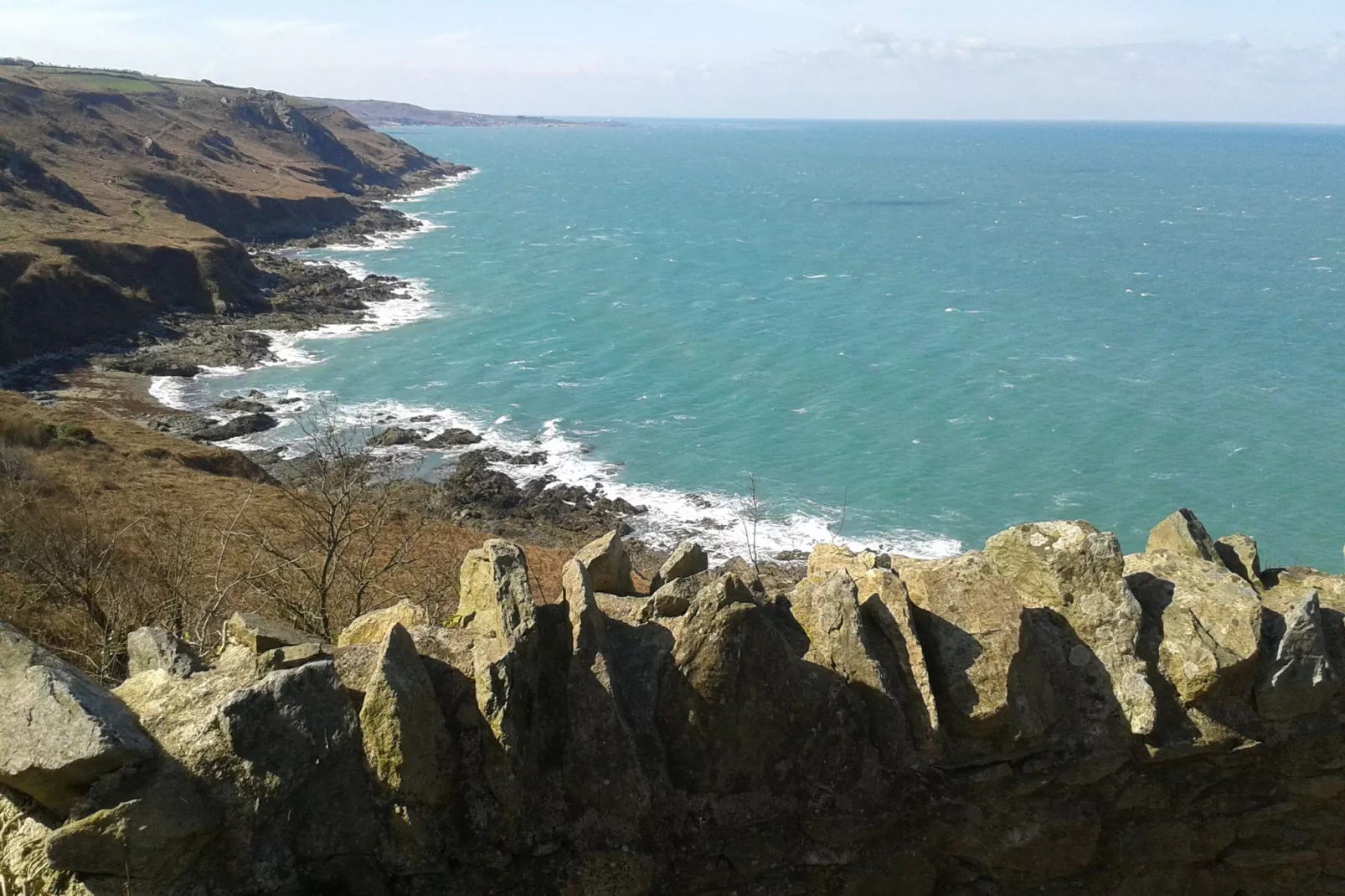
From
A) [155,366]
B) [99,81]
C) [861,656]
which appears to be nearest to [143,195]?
[155,366]

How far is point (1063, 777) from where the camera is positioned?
813 centimetres

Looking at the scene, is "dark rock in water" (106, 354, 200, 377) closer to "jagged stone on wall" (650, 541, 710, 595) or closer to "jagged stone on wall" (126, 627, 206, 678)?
"jagged stone on wall" (126, 627, 206, 678)

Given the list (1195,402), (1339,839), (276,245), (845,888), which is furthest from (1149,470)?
(276,245)

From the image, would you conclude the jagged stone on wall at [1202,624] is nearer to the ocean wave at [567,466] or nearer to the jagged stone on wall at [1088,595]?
the jagged stone on wall at [1088,595]

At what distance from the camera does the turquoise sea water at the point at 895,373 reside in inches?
1797

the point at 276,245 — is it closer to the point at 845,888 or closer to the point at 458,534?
the point at 458,534

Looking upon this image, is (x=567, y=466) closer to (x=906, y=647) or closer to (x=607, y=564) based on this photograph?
(x=607, y=564)

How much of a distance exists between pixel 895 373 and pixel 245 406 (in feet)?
137

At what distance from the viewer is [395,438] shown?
172ft

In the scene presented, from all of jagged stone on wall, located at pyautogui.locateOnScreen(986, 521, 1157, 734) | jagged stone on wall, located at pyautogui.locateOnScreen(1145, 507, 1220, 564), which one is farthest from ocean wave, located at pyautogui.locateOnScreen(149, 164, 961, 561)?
jagged stone on wall, located at pyautogui.locateOnScreen(986, 521, 1157, 734)

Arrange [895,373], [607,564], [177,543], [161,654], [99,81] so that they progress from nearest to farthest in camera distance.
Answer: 1. [161,654]
2. [607,564]
3. [177,543]
4. [895,373]
5. [99,81]

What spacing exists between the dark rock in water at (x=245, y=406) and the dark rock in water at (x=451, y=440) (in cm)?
1112

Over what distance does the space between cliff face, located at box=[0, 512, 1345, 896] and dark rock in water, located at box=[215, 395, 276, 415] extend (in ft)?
169

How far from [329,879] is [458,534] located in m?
29.9
